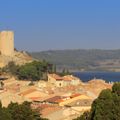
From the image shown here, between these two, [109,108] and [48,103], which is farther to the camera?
[48,103]

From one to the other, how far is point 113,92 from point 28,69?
6338 centimetres

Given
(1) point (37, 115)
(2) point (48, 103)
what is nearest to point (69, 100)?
(2) point (48, 103)

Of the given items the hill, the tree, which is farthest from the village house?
the tree

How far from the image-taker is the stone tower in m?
112

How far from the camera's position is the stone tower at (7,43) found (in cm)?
11212

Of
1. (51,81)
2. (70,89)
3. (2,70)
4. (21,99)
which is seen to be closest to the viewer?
(21,99)

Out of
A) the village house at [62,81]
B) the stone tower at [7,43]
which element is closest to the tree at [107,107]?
the village house at [62,81]

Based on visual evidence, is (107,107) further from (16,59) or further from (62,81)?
(16,59)

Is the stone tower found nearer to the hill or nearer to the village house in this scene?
the hill


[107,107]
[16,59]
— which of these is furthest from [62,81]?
[107,107]

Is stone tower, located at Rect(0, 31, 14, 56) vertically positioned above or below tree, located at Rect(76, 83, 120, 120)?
above

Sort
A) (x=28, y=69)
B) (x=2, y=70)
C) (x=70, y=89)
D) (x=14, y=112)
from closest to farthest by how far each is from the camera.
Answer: (x=14, y=112) → (x=70, y=89) → (x=28, y=69) → (x=2, y=70)

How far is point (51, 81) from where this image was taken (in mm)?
90375

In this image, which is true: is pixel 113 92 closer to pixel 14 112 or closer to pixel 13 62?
pixel 14 112
